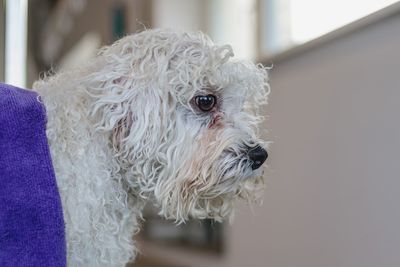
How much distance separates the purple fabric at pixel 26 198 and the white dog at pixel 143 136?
0.05 meters

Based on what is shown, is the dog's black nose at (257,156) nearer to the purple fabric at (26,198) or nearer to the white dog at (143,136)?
the white dog at (143,136)

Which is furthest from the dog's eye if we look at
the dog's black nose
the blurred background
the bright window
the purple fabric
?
the bright window

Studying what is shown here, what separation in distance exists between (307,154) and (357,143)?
0.77 ft

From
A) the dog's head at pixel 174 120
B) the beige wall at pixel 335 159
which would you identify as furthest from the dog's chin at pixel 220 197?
the beige wall at pixel 335 159

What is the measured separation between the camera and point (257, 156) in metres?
0.95

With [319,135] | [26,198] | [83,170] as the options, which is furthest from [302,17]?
[26,198]

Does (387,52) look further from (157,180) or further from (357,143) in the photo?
(157,180)

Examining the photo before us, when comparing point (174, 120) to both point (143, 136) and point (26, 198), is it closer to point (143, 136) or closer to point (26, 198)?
point (143, 136)

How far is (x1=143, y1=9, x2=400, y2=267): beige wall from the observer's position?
1.22m

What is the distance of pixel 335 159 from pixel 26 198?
0.82 m

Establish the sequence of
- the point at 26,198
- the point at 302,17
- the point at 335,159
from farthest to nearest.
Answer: the point at 302,17
the point at 335,159
the point at 26,198

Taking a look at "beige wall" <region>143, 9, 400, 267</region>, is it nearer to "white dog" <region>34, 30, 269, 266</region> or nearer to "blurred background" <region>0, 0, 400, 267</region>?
"blurred background" <region>0, 0, 400, 267</region>

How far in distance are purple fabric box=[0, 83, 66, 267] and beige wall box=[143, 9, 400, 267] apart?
0.71 metres

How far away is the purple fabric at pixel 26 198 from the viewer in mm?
819
